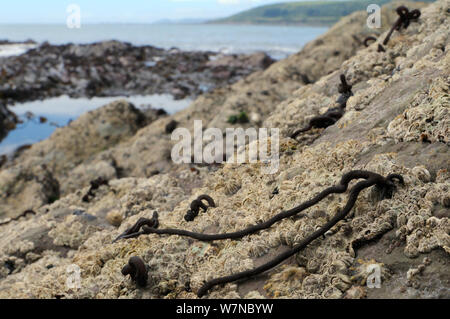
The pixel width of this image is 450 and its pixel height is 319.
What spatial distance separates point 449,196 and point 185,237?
2.21 meters

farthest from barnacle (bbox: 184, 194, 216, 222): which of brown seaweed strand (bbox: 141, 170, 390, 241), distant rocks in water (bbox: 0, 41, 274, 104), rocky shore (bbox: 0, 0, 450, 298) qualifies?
distant rocks in water (bbox: 0, 41, 274, 104)

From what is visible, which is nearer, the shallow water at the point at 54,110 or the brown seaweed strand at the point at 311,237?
the brown seaweed strand at the point at 311,237

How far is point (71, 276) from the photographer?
425 cm

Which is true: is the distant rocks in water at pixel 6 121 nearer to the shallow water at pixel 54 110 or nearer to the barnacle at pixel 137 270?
the shallow water at pixel 54 110

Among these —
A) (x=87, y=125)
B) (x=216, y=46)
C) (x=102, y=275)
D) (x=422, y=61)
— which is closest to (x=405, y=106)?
(x=422, y=61)

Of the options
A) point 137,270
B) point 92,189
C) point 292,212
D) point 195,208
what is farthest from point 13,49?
point 292,212

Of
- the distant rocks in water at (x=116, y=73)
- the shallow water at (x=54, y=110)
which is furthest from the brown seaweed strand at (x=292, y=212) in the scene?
the distant rocks in water at (x=116, y=73)

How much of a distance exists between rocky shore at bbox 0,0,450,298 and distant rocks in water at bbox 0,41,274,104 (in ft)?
63.2

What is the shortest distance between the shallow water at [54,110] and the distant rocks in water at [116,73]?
1222mm

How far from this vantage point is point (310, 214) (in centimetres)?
339

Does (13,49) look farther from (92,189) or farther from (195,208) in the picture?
(195,208)

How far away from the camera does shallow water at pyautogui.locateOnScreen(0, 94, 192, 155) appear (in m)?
19.7

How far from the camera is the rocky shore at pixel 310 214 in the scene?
2.87 metres

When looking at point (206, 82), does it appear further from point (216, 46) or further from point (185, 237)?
point (185, 237)
